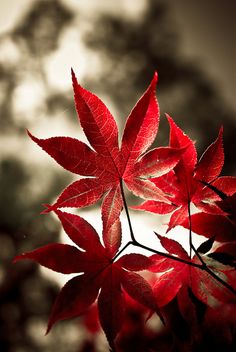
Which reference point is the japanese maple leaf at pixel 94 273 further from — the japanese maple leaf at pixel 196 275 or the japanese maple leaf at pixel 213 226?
the japanese maple leaf at pixel 213 226

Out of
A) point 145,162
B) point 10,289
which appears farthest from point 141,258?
point 10,289

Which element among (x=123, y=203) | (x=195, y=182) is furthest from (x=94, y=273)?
(x=195, y=182)

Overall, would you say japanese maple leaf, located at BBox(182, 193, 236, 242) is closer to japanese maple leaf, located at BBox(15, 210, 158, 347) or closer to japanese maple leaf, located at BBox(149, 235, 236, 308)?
japanese maple leaf, located at BBox(149, 235, 236, 308)

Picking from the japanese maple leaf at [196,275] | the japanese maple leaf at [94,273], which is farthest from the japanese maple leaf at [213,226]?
the japanese maple leaf at [94,273]

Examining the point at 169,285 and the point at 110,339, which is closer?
the point at 110,339

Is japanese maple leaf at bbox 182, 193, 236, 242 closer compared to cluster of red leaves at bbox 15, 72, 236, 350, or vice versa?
cluster of red leaves at bbox 15, 72, 236, 350

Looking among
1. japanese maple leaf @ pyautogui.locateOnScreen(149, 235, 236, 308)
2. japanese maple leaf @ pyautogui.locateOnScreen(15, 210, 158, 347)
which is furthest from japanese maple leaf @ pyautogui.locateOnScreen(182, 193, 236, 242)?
japanese maple leaf @ pyautogui.locateOnScreen(15, 210, 158, 347)

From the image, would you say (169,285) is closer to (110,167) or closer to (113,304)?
(113,304)
